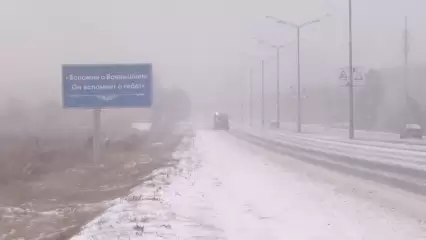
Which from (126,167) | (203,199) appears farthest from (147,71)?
(203,199)

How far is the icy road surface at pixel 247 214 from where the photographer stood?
10.9 metres

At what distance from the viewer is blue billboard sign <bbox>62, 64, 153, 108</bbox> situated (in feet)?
101

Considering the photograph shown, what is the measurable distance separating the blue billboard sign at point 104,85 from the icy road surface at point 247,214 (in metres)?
10.0

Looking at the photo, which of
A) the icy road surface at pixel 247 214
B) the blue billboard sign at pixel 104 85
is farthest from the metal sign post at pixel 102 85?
the icy road surface at pixel 247 214

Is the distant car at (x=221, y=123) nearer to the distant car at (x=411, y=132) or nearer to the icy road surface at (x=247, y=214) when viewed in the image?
the distant car at (x=411, y=132)

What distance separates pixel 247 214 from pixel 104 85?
18550 mm

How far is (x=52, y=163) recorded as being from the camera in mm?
32438

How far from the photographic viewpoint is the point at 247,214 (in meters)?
13.4

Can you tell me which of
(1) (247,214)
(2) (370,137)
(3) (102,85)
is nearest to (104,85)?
(3) (102,85)

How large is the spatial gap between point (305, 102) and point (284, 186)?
128104mm

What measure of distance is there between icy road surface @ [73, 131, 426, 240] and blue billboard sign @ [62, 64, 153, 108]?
1001cm

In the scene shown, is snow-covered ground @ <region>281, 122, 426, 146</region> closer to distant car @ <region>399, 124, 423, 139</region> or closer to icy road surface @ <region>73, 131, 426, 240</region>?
distant car @ <region>399, 124, 423, 139</region>

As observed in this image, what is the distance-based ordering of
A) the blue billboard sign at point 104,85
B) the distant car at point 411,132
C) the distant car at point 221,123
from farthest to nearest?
the distant car at point 221,123
the distant car at point 411,132
the blue billboard sign at point 104,85

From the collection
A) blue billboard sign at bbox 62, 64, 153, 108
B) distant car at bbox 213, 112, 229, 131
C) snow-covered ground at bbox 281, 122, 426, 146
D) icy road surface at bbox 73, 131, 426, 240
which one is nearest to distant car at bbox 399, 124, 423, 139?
snow-covered ground at bbox 281, 122, 426, 146
